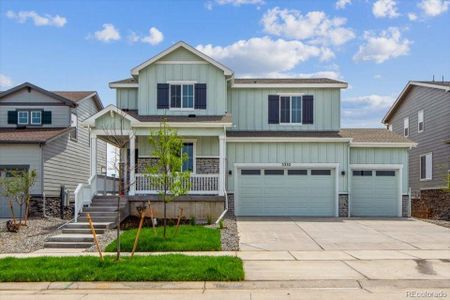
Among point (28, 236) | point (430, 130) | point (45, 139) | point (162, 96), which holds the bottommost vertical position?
point (28, 236)

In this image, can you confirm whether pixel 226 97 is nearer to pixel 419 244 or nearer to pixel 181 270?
pixel 419 244

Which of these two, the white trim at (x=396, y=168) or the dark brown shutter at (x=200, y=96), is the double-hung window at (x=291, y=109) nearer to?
the white trim at (x=396, y=168)

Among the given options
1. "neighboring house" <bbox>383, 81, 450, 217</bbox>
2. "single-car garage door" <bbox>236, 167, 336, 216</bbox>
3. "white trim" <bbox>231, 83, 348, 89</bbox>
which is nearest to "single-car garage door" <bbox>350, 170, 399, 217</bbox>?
"single-car garage door" <bbox>236, 167, 336, 216</bbox>

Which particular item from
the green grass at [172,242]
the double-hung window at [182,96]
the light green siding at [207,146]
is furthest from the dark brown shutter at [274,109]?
the green grass at [172,242]

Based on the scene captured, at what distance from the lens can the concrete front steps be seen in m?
16.0

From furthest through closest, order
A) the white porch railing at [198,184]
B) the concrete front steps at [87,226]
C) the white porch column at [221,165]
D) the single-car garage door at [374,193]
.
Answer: the single-car garage door at [374,193], the white porch railing at [198,184], the white porch column at [221,165], the concrete front steps at [87,226]

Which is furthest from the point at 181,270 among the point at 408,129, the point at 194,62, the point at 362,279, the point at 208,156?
the point at 408,129

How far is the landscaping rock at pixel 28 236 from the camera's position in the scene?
15.3m

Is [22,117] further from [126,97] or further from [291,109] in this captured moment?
[291,109]

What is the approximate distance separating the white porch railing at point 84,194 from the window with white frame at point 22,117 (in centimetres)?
740

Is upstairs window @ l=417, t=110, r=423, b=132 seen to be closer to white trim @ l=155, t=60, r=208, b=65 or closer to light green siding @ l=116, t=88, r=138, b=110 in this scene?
white trim @ l=155, t=60, r=208, b=65

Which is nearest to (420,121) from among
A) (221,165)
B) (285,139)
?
(285,139)

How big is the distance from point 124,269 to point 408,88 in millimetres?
25617

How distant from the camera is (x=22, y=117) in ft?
89.4
